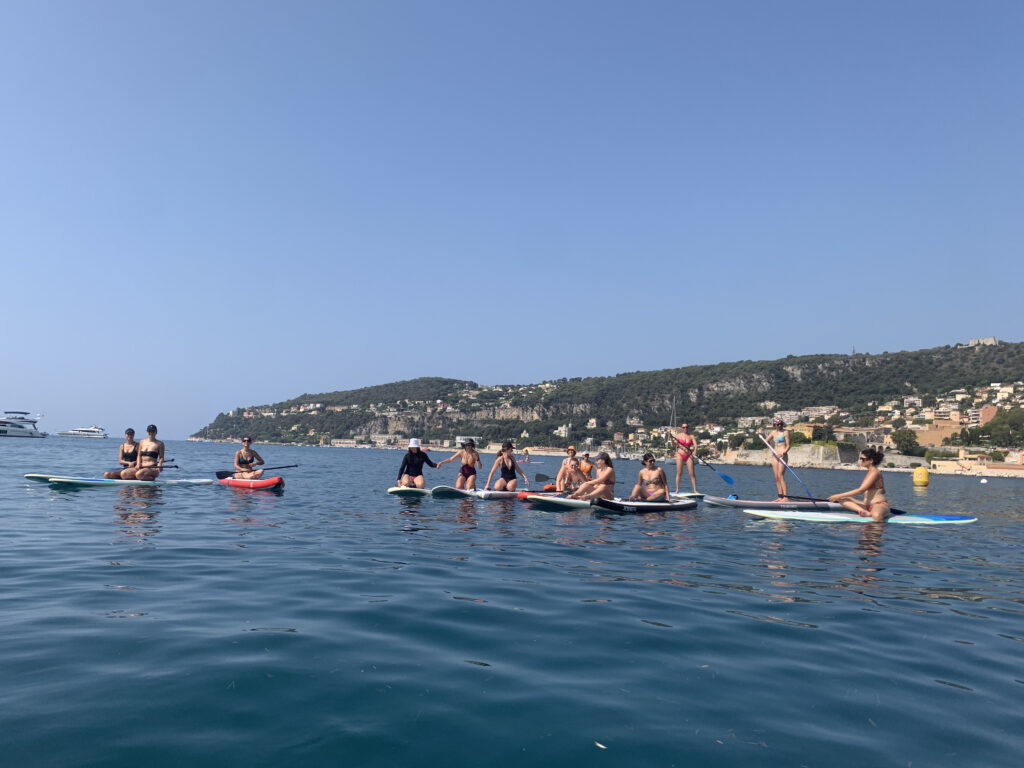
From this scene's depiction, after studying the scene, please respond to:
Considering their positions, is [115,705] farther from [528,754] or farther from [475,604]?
[475,604]

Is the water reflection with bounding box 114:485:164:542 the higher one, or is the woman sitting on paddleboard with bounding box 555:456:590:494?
the woman sitting on paddleboard with bounding box 555:456:590:494

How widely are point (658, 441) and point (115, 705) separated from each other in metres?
153

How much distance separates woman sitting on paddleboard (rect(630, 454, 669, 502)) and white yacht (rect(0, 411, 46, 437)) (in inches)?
6105

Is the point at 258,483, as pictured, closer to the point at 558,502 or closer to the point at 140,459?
the point at 140,459

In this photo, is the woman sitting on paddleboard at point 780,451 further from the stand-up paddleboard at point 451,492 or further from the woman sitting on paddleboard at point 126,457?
the woman sitting on paddleboard at point 126,457

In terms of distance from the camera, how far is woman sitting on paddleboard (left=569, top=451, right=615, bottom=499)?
59.2ft

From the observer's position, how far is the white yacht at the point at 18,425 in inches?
5187

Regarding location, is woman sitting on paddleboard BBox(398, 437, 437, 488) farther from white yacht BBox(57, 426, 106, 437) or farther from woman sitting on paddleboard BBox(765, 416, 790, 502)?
white yacht BBox(57, 426, 106, 437)

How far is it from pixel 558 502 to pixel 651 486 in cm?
354

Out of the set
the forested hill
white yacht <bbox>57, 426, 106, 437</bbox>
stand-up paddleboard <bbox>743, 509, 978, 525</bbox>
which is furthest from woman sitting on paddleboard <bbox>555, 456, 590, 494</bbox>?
white yacht <bbox>57, 426, 106, 437</bbox>

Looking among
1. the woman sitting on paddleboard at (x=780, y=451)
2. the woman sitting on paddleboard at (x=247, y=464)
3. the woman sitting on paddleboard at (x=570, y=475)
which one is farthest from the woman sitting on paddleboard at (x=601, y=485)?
the woman sitting on paddleboard at (x=247, y=464)

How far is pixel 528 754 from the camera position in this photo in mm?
3695

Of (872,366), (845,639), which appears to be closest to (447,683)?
(845,639)

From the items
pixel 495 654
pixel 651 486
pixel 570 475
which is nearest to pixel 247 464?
pixel 570 475
